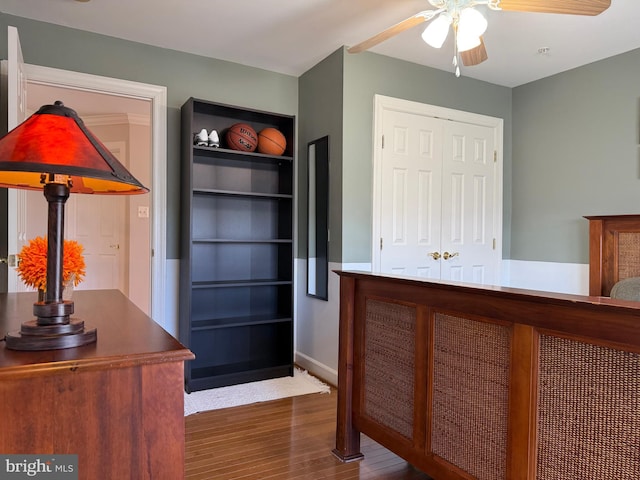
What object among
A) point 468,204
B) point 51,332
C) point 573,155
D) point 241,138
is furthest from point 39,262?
point 573,155

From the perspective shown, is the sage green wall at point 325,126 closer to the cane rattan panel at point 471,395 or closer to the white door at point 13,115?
the cane rattan panel at point 471,395

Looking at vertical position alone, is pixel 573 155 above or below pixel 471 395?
above

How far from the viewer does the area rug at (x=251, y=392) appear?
9.81 ft

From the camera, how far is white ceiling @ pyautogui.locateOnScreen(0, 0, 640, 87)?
2773 millimetres

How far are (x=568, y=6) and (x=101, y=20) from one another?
2.80m

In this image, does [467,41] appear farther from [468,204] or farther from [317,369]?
[317,369]

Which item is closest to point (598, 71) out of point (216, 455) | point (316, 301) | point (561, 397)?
point (316, 301)

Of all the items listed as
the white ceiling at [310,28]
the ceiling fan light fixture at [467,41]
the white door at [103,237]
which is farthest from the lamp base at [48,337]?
the white door at [103,237]

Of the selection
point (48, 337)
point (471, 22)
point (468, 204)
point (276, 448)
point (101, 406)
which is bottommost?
point (276, 448)

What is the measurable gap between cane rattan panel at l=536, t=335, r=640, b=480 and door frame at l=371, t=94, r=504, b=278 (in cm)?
213

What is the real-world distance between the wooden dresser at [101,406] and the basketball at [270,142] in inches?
104

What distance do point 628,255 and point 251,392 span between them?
277 cm

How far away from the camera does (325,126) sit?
3588 mm

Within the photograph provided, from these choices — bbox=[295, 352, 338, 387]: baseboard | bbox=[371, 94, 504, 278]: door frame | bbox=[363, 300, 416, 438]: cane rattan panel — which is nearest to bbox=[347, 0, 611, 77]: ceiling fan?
bbox=[371, 94, 504, 278]: door frame
